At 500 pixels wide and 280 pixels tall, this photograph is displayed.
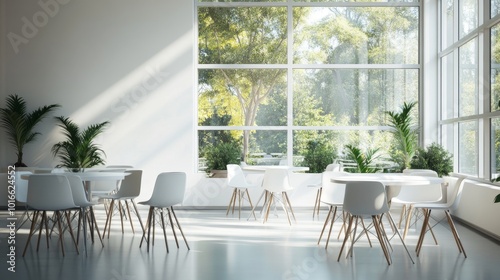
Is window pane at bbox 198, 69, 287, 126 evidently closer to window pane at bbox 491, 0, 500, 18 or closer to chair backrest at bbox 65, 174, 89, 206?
window pane at bbox 491, 0, 500, 18

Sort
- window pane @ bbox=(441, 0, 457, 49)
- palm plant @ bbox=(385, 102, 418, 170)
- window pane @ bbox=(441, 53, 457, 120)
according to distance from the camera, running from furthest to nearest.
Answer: palm plant @ bbox=(385, 102, 418, 170) → window pane @ bbox=(441, 53, 457, 120) → window pane @ bbox=(441, 0, 457, 49)

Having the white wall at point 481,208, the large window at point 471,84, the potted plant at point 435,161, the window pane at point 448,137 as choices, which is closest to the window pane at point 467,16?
the large window at point 471,84

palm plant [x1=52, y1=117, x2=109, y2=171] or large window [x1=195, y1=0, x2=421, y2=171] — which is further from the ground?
large window [x1=195, y1=0, x2=421, y2=171]

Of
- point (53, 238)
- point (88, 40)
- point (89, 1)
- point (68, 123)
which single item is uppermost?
point (89, 1)

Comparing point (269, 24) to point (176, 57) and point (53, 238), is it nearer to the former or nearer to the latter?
point (176, 57)

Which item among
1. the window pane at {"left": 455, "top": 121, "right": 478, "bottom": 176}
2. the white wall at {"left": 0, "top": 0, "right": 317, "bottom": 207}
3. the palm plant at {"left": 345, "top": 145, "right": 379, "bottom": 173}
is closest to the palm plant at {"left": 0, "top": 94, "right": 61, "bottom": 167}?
the white wall at {"left": 0, "top": 0, "right": 317, "bottom": 207}

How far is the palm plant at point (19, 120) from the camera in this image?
399 inches

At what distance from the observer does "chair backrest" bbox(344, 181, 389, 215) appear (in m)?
5.67

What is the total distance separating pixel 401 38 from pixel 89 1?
5.74 m

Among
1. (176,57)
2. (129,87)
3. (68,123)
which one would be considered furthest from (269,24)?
(68,123)

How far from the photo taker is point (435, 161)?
30.1 feet

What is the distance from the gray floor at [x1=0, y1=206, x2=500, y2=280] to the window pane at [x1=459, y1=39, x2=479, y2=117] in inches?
81.8

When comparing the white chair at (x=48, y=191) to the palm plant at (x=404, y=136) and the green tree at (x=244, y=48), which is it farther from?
the palm plant at (x=404, y=136)

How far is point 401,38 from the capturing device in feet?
34.8
